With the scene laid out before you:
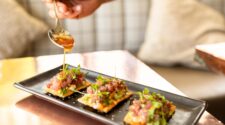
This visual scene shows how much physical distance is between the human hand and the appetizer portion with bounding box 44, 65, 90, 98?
0.29 metres

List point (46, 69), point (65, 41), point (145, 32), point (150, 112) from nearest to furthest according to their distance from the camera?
point (150, 112)
point (65, 41)
point (46, 69)
point (145, 32)

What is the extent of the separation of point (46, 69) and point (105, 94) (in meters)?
0.40

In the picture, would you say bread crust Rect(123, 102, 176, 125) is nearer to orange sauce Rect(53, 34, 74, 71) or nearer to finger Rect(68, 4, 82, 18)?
orange sauce Rect(53, 34, 74, 71)

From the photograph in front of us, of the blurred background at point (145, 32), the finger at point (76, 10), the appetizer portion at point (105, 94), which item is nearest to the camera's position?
the appetizer portion at point (105, 94)

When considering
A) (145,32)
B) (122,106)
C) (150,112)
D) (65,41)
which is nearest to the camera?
(150,112)

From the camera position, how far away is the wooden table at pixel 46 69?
0.86m

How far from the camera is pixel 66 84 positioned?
95cm

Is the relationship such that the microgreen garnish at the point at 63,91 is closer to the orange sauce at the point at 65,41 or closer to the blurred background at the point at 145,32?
the orange sauce at the point at 65,41

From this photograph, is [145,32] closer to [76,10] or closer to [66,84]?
[76,10]

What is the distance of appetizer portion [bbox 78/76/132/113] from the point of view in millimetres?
862

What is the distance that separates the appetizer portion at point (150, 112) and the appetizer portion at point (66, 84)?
0.68ft

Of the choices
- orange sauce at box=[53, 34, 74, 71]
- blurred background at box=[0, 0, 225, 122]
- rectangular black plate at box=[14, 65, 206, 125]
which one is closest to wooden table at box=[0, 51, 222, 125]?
rectangular black plate at box=[14, 65, 206, 125]

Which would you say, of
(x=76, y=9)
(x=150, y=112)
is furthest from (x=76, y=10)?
(x=150, y=112)

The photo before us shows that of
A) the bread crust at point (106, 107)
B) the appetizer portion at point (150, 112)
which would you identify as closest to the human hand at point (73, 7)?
the bread crust at point (106, 107)
